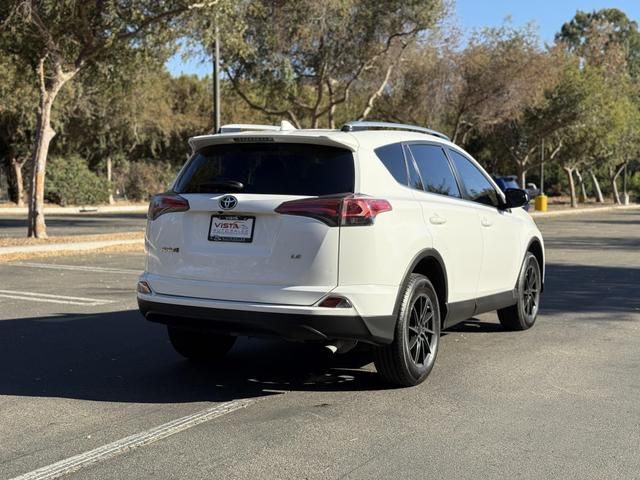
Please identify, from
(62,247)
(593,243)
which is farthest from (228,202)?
(593,243)

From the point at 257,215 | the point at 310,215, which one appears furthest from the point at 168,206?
the point at 310,215

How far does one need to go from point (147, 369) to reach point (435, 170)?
9.46ft

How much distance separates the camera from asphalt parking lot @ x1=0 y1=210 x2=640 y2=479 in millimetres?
4184

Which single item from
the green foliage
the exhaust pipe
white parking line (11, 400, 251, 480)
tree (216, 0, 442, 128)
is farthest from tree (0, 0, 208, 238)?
the green foliage

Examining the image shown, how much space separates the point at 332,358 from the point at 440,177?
1.81 meters

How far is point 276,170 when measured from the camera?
5473 millimetres

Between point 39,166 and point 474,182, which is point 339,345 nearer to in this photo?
point 474,182

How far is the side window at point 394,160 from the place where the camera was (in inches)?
224

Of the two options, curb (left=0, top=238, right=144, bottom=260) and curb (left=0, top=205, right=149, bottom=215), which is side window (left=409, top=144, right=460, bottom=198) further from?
curb (left=0, top=205, right=149, bottom=215)

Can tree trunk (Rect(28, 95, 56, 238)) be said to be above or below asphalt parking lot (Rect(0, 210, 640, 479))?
above

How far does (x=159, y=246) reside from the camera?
5.75 metres

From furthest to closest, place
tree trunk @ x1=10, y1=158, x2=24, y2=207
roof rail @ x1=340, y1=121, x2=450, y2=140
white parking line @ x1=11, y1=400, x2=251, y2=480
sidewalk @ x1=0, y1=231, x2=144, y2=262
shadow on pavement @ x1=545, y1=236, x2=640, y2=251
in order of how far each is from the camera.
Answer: tree trunk @ x1=10, y1=158, x2=24, y2=207
shadow on pavement @ x1=545, y1=236, x2=640, y2=251
sidewalk @ x1=0, y1=231, x2=144, y2=262
roof rail @ x1=340, y1=121, x2=450, y2=140
white parking line @ x1=11, y1=400, x2=251, y2=480

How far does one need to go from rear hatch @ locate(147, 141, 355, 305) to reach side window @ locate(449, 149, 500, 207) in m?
1.87

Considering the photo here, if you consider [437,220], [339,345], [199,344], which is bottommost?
[199,344]
